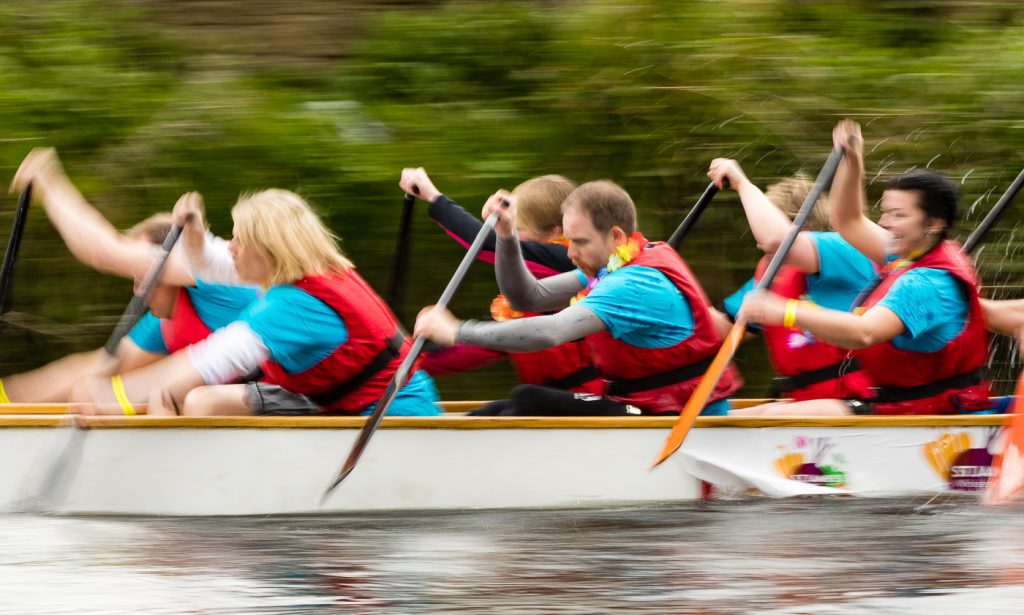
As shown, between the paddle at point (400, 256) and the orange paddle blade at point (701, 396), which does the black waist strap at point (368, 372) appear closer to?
the orange paddle blade at point (701, 396)

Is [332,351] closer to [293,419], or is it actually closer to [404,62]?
[293,419]

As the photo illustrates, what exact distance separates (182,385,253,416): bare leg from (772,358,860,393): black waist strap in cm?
221

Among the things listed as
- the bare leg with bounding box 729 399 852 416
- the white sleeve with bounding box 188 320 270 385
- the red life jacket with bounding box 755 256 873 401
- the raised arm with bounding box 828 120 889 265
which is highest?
the raised arm with bounding box 828 120 889 265

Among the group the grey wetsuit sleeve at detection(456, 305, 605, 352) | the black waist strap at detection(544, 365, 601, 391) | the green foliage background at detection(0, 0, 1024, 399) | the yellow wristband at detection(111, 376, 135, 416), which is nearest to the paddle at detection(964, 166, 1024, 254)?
the green foliage background at detection(0, 0, 1024, 399)

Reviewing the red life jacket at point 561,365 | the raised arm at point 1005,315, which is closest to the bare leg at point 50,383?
the red life jacket at point 561,365

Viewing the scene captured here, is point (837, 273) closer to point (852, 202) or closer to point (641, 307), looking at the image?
point (852, 202)

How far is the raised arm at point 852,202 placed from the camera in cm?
553

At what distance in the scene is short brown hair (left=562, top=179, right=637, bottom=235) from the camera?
535 centimetres

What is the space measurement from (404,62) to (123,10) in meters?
1.66

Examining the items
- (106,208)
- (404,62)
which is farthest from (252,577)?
(404,62)

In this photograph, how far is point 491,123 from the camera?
26.9 ft

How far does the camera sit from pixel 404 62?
8695mm

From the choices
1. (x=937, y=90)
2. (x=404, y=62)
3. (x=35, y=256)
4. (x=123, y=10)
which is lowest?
(x=35, y=256)

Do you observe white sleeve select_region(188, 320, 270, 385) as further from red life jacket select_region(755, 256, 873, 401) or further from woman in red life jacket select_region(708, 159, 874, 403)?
red life jacket select_region(755, 256, 873, 401)
